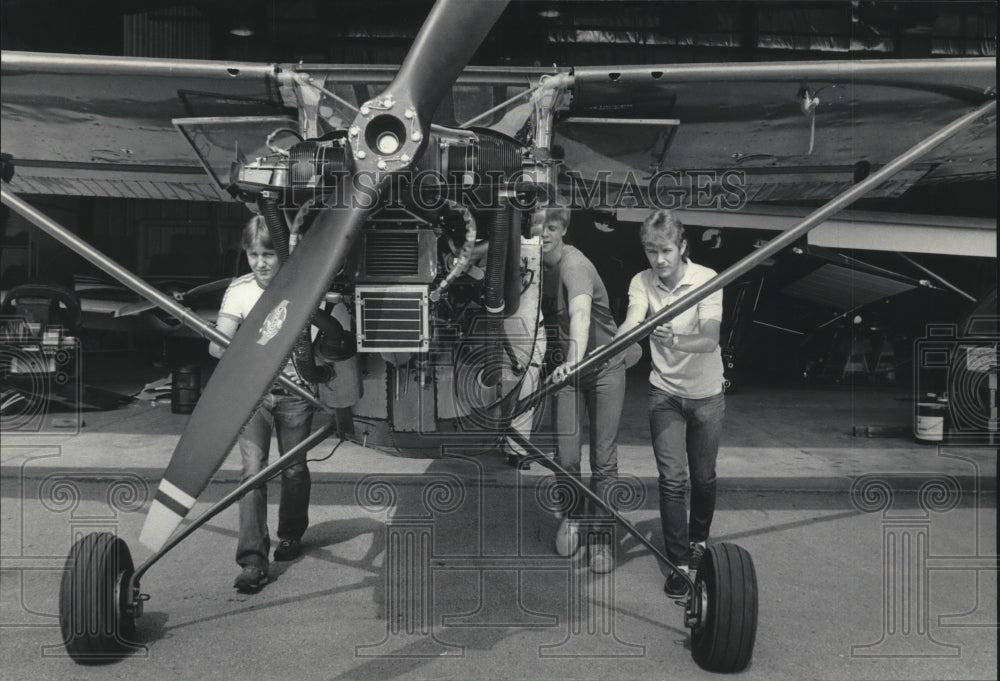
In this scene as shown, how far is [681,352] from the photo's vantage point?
3.53 metres

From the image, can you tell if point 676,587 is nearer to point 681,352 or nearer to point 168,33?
point 681,352

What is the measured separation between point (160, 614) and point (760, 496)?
12.0 ft

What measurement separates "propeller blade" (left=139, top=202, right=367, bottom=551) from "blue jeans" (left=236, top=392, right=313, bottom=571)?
1094 millimetres

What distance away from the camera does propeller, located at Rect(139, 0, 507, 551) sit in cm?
219

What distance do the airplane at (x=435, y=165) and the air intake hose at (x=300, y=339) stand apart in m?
0.01

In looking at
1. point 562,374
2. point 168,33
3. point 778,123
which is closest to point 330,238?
point 562,374

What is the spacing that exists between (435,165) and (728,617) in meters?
1.81

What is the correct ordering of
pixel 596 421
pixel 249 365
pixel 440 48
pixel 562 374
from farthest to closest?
pixel 596 421, pixel 562 374, pixel 440 48, pixel 249 365

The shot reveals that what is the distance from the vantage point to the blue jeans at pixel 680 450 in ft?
11.5

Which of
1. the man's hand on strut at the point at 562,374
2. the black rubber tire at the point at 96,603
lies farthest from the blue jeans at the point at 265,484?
the man's hand on strut at the point at 562,374

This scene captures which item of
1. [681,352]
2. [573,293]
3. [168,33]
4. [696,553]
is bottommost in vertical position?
[696,553]

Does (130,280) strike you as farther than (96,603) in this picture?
Yes

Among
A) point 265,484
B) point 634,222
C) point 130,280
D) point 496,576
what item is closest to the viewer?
point 130,280

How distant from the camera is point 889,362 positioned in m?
11.4
